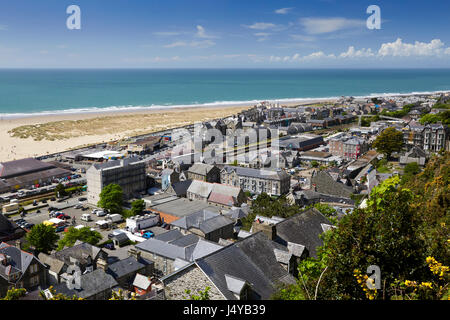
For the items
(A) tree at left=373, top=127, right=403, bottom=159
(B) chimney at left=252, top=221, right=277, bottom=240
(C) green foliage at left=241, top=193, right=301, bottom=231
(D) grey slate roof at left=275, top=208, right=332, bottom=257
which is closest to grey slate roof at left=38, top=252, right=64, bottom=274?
(C) green foliage at left=241, top=193, right=301, bottom=231

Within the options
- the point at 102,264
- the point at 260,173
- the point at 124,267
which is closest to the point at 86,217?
the point at 102,264

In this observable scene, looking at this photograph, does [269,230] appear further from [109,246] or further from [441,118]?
[441,118]

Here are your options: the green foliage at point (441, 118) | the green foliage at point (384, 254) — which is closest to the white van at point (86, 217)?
the green foliage at point (384, 254)

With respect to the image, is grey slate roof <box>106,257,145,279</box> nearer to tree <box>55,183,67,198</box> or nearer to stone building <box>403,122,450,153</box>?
tree <box>55,183,67,198</box>

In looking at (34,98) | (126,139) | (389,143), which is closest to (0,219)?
(126,139)

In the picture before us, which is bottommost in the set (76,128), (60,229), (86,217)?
(60,229)

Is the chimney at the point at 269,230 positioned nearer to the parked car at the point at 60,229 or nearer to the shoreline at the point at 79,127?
the parked car at the point at 60,229

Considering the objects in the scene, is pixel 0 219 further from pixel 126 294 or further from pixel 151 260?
pixel 126 294
